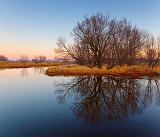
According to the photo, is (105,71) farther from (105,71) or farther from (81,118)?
(81,118)

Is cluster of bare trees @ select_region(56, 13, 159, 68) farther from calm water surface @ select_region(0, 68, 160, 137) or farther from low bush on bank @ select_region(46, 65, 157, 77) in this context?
calm water surface @ select_region(0, 68, 160, 137)

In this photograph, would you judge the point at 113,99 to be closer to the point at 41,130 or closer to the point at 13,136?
the point at 41,130

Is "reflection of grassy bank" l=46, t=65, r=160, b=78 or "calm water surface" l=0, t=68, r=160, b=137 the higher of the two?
"reflection of grassy bank" l=46, t=65, r=160, b=78

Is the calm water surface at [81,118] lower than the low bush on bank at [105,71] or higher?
lower

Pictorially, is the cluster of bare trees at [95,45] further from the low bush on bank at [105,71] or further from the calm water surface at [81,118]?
the calm water surface at [81,118]

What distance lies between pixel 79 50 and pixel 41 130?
2987 cm

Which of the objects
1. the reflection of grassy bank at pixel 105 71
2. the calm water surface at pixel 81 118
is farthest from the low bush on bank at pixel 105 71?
the calm water surface at pixel 81 118

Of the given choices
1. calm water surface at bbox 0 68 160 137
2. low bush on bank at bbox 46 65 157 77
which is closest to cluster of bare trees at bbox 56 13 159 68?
low bush on bank at bbox 46 65 157 77

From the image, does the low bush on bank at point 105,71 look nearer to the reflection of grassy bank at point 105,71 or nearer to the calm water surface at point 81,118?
the reflection of grassy bank at point 105,71

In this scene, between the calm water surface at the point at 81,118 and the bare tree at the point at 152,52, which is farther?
the bare tree at the point at 152,52

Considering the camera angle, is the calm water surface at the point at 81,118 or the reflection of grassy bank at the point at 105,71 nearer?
the calm water surface at the point at 81,118

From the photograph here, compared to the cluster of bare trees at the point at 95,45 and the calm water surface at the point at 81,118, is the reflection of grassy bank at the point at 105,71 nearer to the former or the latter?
the cluster of bare trees at the point at 95,45

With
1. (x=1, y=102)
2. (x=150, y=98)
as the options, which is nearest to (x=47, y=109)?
(x=1, y=102)

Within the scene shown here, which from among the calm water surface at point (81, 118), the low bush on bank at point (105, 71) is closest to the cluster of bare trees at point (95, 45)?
the low bush on bank at point (105, 71)
